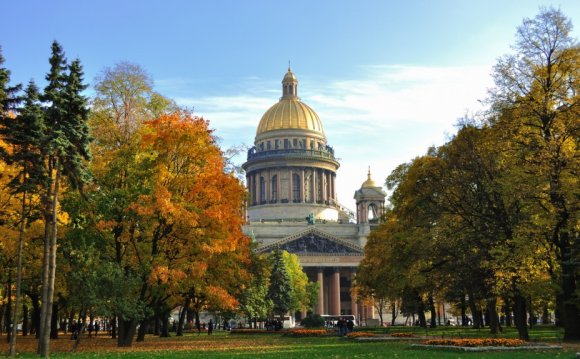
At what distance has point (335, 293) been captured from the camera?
395 ft

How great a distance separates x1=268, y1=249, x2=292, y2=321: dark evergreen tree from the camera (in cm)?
8462

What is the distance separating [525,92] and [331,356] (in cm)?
1687

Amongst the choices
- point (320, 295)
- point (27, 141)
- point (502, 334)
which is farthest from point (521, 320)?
point (320, 295)

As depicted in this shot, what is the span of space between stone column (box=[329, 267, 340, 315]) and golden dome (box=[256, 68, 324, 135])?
38.1m

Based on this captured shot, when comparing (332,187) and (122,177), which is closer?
(122,177)

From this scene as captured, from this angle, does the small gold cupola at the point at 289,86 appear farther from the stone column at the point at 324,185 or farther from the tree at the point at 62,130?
the tree at the point at 62,130

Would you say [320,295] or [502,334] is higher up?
[320,295]

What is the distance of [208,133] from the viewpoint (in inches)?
1449

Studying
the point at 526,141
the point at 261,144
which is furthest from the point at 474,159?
the point at 261,144

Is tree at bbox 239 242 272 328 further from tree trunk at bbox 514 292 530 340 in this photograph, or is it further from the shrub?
tree trunk at bbox 514 292 530 340

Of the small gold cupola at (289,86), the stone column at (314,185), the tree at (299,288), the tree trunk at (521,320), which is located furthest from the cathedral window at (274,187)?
the tree trunk at (521,320)

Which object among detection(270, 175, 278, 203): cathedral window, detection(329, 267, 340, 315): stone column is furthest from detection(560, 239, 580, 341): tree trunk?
detection(270, 175, 278, 203): cathedral window

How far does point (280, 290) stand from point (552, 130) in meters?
54.1

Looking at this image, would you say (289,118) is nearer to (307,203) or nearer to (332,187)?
(332,187)
